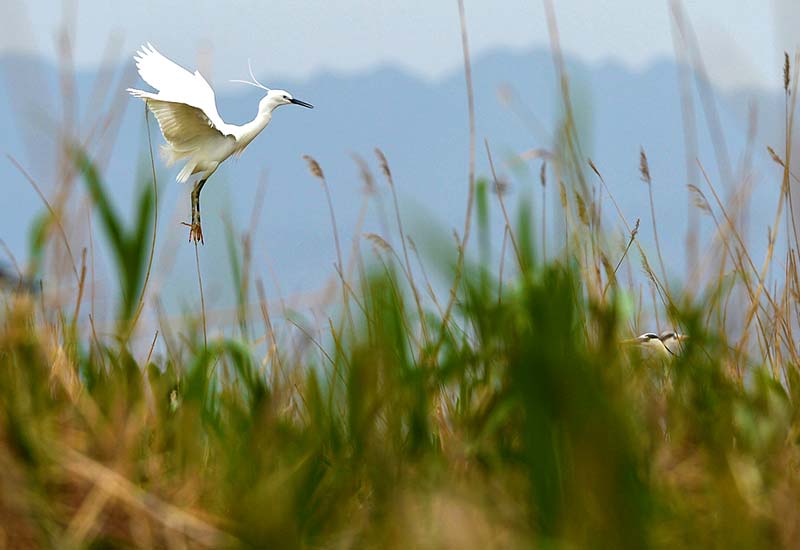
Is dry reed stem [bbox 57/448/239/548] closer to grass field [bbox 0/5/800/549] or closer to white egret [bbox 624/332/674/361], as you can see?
grass field [bbox 0/5/800/549]

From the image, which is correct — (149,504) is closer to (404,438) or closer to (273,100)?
(404,438)

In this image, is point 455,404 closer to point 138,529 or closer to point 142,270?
point 142,270

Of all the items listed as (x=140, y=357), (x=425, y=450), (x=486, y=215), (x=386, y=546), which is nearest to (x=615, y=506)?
(x=386, y=546)

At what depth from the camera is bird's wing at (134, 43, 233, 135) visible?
2215 millimetres

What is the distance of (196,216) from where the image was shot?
2.16 metres

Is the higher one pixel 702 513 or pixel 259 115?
pixel 259 115

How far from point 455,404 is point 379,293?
1.03 feet

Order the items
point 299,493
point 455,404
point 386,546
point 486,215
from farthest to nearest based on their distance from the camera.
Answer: point 455,404, point 486,215, point 299,493, point 386,546

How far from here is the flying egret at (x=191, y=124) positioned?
2.23 meters

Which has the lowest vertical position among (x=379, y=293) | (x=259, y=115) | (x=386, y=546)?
(x=386, y=546)

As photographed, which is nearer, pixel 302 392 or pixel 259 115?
pixel 302 392

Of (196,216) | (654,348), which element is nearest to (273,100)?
(196,216)

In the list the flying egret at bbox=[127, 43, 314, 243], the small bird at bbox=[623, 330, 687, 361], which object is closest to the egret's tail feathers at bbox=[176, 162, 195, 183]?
the flying egret at bbox=[127, 43, 314, 243]

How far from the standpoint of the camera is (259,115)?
242cm
